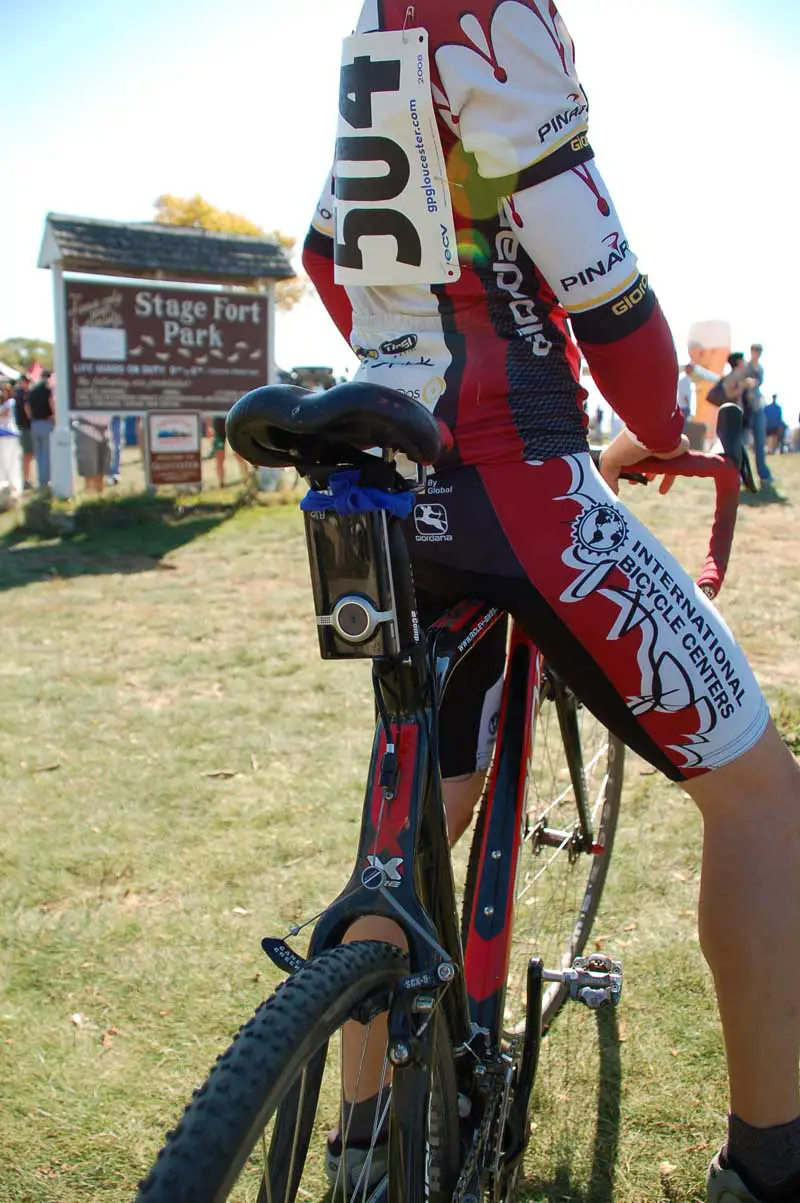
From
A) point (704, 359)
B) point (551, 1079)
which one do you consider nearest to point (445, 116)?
point (551, 1079)

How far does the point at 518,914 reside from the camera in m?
2.59

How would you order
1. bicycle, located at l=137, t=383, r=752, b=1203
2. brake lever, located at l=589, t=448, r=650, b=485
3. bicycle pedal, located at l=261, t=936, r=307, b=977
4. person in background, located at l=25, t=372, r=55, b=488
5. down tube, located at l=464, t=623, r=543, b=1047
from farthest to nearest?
1. person in background, located at l=25, t=372, r=55, b=488
2. brake lever, located at l=589, t=448, r=650, b=485
3. down tube, located at l=464, t=623, r=543, b=1047
4. bicycle pedal, located at l=261, t=936, r=307, b=977
5. bicycle, located at l=137, t=383, r=752, b=1203

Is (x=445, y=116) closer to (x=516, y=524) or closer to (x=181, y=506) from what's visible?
(x=516, y=524)

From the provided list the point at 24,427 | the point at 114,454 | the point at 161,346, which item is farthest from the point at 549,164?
the point at 24,427

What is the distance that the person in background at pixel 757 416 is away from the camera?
40.5 ft

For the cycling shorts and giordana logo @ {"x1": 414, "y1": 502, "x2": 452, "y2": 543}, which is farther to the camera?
giordana logo @ {"x1": 414, "y1": 502, "x2": 452, "y2": 543}

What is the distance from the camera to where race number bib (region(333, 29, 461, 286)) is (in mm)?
1512

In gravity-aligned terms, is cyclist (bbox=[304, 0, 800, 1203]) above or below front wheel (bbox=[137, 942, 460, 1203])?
above

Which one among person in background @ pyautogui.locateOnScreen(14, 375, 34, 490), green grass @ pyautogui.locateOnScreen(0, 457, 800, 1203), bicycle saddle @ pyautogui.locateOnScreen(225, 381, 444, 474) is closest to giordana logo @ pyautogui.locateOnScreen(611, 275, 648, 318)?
bicycle saddle @ pyautogui.locateOnScreen(225, 381, 444, 474)

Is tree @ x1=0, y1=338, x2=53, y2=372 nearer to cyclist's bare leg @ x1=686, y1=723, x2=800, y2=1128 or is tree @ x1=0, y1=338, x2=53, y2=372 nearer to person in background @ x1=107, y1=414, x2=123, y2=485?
person in background @ x1=107, y1=414, x2=123, y2=485

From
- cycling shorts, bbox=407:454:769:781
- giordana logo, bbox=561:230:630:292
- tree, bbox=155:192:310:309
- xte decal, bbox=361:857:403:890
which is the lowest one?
xte decal, bbox=361:857:403:890

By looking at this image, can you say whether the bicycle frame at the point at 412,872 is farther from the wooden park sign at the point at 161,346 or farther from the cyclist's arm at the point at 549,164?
the wooden park sign at the point at 161,346

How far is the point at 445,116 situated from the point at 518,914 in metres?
1.88

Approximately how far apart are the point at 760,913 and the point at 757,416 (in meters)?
12.3
